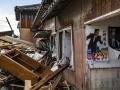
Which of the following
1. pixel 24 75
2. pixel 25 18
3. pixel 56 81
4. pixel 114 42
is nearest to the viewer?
pixel 114 42

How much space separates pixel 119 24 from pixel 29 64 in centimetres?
346

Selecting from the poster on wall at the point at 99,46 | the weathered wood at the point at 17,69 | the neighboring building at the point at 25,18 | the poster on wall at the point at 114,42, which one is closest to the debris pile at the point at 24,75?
the weathered wood at the point at 17,69

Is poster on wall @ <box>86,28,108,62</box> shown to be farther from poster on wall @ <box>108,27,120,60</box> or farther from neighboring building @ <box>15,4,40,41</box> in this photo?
neighboring building @ <box>15,4,40,41</box>

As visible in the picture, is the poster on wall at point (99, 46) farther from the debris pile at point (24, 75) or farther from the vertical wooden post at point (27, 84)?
the vertical wooden post at point (27, 84)

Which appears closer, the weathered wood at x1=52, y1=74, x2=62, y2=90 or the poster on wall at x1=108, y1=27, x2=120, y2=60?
the poster on wall at x1=108, y1=27, x2=120, y2=60

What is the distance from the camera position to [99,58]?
820cm

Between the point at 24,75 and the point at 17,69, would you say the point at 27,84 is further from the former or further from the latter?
the point at 17,69

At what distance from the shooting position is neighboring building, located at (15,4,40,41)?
32.6 m

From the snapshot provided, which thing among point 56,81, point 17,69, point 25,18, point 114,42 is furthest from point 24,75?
point 25,18

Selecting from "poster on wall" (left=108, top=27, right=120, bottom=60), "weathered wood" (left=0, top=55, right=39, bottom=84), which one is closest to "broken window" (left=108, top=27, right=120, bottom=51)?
"poster on wall" (left=108, top=27, right=120, bottom=60)

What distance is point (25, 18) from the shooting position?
34.0m

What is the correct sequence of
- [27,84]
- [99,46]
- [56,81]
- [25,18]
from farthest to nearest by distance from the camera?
[25,18]
[56,81]
[27,84]
[99,46]

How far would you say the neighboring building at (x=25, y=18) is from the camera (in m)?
32.6

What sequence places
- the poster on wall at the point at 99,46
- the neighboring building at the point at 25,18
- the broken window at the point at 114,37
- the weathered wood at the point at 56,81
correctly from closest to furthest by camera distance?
the poster on wall at the point at 99,46 → the broken window at the point at 114,37 → the weathered wood at the point at 56,81 → the neighboring building at the point at 25,18
